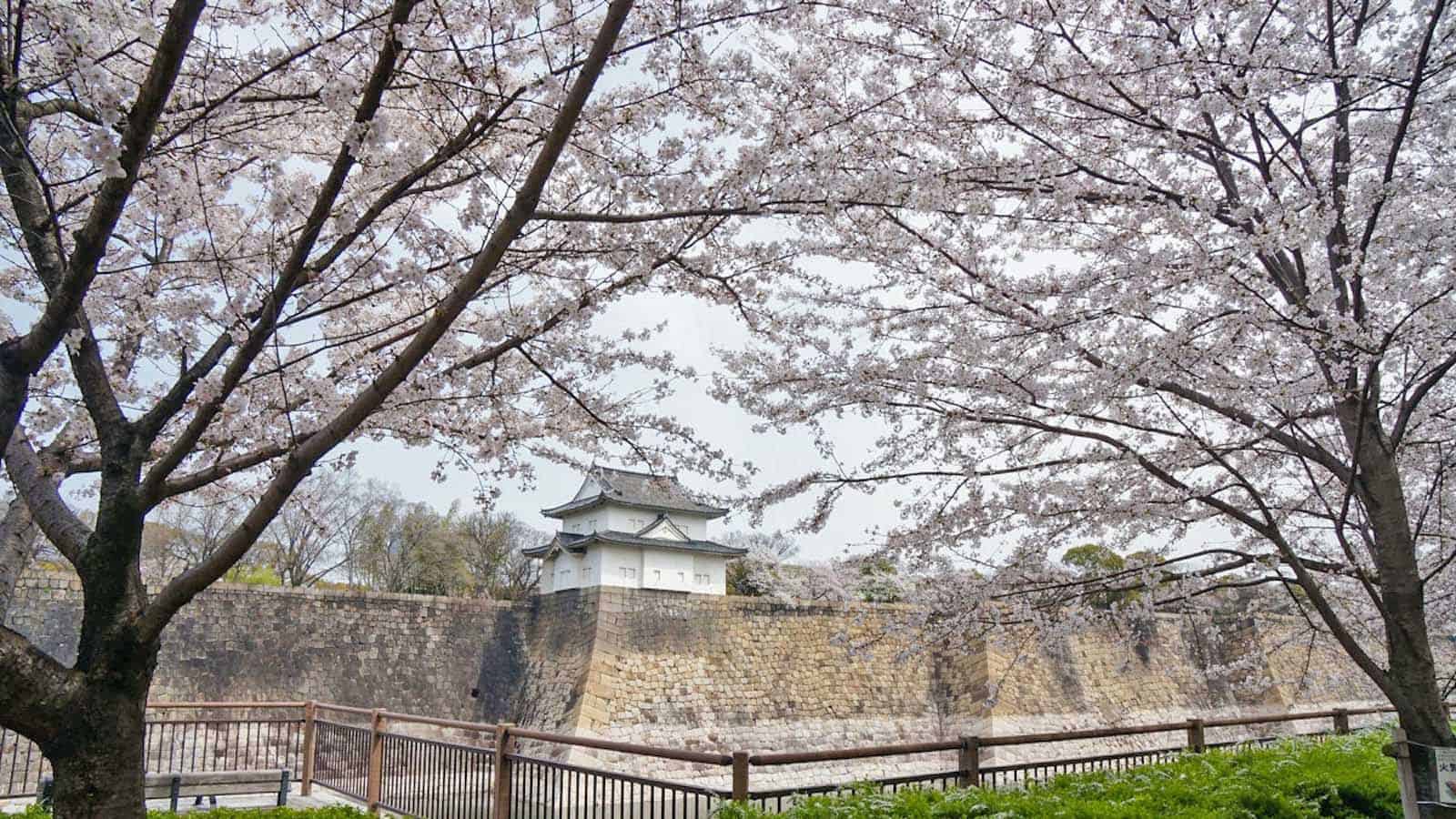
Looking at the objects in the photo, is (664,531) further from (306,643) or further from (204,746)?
A: (204,746)

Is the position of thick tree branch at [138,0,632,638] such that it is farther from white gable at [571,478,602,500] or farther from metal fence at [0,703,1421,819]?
white gable at [571,478,602,500]

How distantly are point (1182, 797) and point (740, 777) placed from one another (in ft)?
8.18

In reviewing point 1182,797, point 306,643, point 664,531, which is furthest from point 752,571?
point 1182,797

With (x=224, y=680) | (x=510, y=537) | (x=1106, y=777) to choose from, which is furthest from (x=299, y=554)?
(x=1106, y=777)

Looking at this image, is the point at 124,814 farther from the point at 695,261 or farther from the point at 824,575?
the point at 824,575

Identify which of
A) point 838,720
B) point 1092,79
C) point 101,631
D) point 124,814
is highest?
point 1092,79

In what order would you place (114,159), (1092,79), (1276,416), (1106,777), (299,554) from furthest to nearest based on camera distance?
(299,554) < (1106,777) < (1276,416) < (1092,79) < (114,159)

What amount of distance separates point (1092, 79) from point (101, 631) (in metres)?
4.57

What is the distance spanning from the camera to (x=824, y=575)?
17.7m

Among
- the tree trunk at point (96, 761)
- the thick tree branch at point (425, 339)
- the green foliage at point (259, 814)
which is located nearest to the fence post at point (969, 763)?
the green foliage at point (259, 814)

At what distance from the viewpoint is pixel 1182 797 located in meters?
4.84

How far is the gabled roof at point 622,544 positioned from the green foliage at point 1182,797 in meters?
11.8

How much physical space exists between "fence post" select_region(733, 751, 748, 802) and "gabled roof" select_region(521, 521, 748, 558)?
12465 millimetres

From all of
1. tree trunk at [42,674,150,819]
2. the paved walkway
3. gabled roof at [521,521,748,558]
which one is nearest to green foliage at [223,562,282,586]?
gabled roof at [521,521,748,558]
